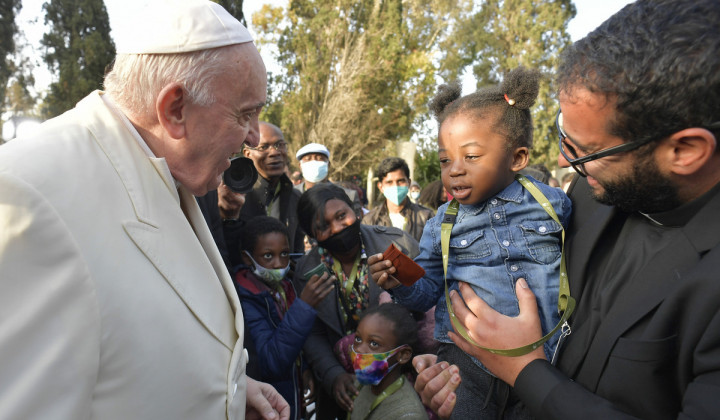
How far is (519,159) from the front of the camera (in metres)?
2.41

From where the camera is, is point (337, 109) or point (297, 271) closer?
point (297, 271)

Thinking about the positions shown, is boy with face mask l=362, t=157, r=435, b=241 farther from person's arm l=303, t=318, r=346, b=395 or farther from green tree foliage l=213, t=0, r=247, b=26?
green tree foliage l=213, t=0, r=247, b=26

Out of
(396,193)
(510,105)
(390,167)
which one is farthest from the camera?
(390,167)

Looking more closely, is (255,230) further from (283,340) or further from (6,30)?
Result: (6,30)

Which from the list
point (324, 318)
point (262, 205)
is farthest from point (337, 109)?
point (324, 318)

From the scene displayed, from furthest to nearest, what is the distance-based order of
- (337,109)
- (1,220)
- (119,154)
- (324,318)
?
1. (337,109)
2. (324,318)
3. (119,154)
4. (1,220)

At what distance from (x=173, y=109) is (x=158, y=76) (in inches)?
4.6

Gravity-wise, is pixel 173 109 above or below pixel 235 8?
below

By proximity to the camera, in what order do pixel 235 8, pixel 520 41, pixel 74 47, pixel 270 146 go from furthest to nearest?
pixel 520 41 → pixel 74 47 → pixel 235 8 → pixel 270 146

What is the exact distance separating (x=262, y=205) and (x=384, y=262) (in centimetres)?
269

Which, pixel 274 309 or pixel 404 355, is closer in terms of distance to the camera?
pixel 404 355

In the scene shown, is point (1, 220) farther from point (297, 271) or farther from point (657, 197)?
point (297, 271)

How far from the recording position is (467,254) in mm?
2311

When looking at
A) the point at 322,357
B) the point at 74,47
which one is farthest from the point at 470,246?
the point at 74,47
